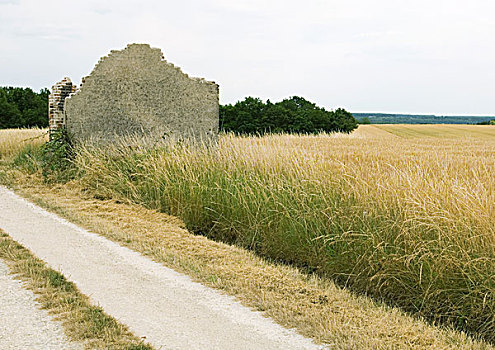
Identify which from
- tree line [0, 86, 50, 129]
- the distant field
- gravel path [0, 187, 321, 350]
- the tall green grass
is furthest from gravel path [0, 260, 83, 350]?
tree line [0, 86, 50, 129]

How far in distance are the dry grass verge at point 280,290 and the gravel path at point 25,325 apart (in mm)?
1794

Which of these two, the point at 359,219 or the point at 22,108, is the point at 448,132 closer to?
the point at 22,108

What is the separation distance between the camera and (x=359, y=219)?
22.0ft

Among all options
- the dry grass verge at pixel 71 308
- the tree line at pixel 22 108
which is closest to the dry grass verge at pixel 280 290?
the dry grass verge at pixel 71 308

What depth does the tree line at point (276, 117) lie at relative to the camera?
44031 mm

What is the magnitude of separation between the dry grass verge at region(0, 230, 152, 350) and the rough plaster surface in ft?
25.5

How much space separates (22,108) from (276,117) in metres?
32.4

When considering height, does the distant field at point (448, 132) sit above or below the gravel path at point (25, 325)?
above

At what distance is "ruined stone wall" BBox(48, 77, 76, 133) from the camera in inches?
615

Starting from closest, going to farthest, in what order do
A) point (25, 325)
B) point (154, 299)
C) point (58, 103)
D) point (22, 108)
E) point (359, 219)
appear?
point (25, 325) < point (154, 299) < point (359, 219) < point (58, 103) < point (22, 108)

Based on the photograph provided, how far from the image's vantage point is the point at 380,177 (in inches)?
284

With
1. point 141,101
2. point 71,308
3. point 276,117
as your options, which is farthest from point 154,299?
point 276,117

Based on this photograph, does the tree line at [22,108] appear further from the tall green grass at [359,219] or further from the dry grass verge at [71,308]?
the dry grass verge at [71,308]

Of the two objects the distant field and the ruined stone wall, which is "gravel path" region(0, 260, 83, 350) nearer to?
the ruined stone wall
